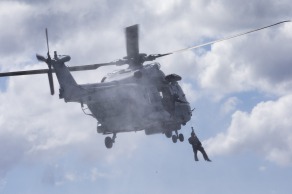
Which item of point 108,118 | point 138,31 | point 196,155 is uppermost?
point 138,31

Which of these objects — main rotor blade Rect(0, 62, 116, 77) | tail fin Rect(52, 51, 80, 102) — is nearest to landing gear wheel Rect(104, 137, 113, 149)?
tail fin Rect(52, 51, 80, 102)

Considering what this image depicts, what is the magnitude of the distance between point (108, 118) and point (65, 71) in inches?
185

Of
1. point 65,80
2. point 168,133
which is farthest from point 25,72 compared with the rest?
point 168,133

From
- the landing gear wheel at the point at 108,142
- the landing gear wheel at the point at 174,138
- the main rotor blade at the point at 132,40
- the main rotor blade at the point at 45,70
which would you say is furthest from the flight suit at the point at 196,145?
the main rotor blade at the point at 45,70

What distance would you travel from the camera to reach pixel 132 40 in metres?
38.8

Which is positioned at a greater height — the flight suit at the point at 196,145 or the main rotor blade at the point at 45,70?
the main rotor blade at the point at 45,70

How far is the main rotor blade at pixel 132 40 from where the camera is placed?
3725cm

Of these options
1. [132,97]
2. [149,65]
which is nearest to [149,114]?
[132,97]

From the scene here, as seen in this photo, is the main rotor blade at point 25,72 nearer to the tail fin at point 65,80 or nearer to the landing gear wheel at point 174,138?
the tail fin at point 65,80

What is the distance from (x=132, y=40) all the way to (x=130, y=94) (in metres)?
4.91

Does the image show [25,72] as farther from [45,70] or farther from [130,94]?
[130,94]

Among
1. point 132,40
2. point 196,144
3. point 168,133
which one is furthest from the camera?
point 168,133

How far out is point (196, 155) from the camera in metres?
39.1

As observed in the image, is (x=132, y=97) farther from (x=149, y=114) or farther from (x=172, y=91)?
(x=172, y=91)
